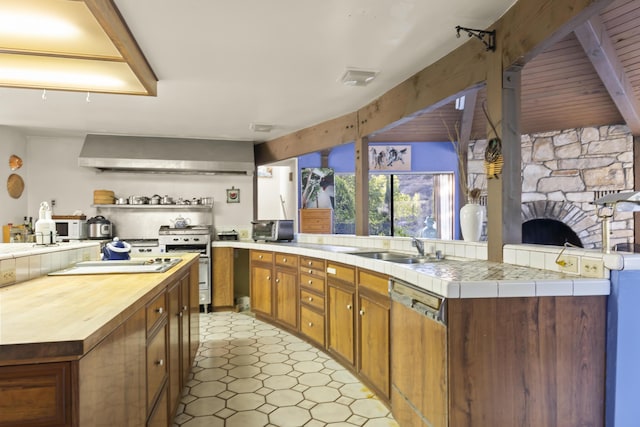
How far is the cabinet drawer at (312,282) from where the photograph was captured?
10.8ft

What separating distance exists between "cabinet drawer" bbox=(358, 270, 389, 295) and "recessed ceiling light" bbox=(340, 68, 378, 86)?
1.48 m

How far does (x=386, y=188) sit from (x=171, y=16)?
17.0ft

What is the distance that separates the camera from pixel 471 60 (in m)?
2.36

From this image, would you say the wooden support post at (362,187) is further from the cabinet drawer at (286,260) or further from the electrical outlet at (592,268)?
the electrical outlet at (592,268)

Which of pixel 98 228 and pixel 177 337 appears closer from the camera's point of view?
pixel 177 337

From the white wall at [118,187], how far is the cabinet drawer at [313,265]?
2294 mm

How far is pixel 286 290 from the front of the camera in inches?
154

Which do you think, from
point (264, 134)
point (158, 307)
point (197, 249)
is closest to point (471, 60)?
point (158, 307)

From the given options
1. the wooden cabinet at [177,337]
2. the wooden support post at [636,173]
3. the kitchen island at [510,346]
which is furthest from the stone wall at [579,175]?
the wooden cabinet at [177,337]

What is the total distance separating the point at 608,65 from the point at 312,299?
3.45 m

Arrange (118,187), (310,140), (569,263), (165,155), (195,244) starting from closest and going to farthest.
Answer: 1. (569,263)
2. (310,140)
3. (195,244)
4. (165,155)
5. (118,187)

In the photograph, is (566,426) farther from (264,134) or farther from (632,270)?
(264,134)

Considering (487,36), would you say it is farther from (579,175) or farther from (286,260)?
(579,175)

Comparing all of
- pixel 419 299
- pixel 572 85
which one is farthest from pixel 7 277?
pixel 572 85
